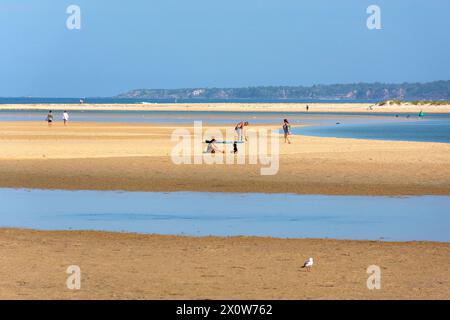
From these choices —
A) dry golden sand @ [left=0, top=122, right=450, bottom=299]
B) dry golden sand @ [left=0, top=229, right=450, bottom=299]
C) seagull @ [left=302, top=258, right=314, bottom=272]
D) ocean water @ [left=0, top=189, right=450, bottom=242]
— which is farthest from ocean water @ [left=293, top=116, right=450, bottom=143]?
seagull @ [left=302, top=258, right=314, bottom=272]

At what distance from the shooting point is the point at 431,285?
40.7ft

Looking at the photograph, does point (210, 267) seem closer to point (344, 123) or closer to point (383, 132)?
point (383, 132)

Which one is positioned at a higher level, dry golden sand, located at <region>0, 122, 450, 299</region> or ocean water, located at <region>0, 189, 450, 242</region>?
dry golden sand, located at <region>0, 122, 450, 299</region>

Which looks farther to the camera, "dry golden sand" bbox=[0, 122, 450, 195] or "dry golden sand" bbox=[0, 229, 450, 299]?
"dry golden sand" bbox=[0, 122, 450, 195]

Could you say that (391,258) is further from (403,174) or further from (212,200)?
(403,174)

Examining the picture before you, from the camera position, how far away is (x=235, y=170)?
28.9 m

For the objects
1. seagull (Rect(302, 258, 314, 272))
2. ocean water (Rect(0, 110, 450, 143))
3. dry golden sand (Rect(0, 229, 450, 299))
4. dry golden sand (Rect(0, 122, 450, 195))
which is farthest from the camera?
ocean water (Rect(0, 110, 450, 143))

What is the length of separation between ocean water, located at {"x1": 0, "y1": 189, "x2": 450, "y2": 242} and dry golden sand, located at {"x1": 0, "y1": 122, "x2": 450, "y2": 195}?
1456mm

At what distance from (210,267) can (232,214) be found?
21.0 feet

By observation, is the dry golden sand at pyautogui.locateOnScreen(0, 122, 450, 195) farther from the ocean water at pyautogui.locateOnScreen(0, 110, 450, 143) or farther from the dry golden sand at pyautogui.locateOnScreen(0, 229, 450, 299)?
the ocean water at pyautogui.locateOnScreen(0, 110, 450, 143)

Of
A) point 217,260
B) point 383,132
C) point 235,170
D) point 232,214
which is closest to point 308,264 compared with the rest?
point 217,260

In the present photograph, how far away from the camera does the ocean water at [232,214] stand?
1756 centimetres

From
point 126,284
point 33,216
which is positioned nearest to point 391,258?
point 126,284

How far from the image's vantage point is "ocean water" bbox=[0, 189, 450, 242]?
1756 cm
